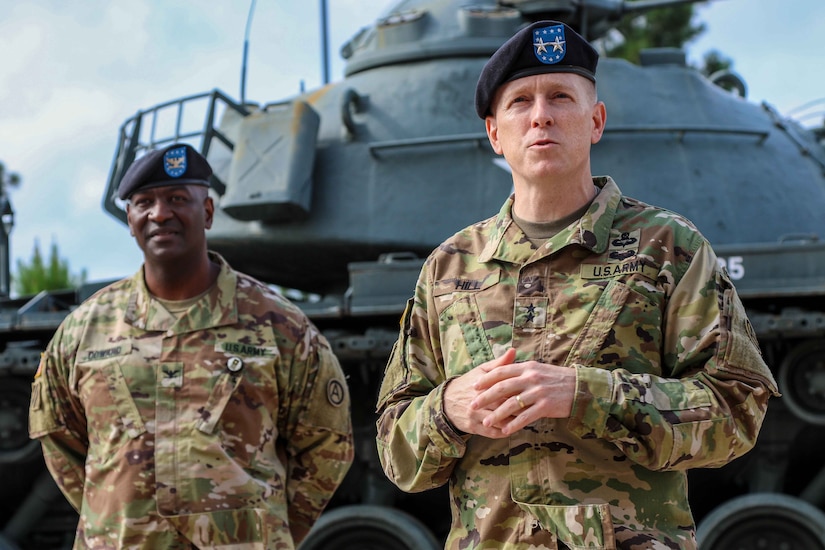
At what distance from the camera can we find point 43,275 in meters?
27.5

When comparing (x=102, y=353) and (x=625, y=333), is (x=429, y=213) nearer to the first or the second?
(x=102, y=353)

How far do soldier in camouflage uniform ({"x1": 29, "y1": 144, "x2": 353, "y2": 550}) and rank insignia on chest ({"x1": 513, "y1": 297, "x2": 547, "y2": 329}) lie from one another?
1.48m

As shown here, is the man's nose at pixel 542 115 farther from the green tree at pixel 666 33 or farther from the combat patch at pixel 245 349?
the green tree at pixel 666 33

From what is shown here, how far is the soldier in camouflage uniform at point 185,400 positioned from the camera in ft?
11.7

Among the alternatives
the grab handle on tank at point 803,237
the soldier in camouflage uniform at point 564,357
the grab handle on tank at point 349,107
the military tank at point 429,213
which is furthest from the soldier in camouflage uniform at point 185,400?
the grab handle on tank at point 803,237

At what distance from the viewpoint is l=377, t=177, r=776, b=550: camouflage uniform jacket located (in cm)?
222

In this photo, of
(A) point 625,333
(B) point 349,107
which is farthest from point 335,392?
(B) point 349,107

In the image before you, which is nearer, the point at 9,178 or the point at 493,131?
the point at 493,131

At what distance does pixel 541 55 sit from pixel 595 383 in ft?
2.41

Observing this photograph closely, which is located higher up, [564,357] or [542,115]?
[542,115]

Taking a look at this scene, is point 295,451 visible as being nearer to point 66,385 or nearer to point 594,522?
point 66,385

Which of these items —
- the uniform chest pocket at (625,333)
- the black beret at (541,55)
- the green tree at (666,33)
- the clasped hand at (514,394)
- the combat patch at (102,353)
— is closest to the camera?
the clasped hand at (514,394)

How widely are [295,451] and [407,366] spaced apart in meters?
1.43

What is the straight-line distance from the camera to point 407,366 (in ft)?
8.51
